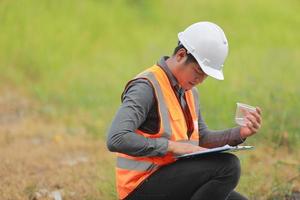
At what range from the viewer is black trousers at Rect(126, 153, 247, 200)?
4.04 metres

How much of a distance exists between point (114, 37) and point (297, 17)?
13.4ft

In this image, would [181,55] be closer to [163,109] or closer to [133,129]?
[163,109]

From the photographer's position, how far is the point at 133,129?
391 cm

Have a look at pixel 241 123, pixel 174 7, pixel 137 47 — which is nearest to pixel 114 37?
pixel 137 47

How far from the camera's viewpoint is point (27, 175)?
6.46 meters

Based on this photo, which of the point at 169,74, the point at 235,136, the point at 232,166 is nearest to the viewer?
the point at 232,166

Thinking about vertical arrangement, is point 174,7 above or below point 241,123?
below

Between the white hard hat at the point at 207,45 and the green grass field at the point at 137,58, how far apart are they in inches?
64.2

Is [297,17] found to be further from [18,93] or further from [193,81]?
[193,81]

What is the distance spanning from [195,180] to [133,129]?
459 millimetres

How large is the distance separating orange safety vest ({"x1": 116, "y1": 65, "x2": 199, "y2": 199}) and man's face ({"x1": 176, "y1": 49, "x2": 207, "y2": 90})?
0.08 m

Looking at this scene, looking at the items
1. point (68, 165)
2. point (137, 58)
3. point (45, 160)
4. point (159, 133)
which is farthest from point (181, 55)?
point (137, 58)

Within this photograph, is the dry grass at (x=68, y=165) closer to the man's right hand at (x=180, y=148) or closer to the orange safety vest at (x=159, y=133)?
the orange safety vest at (x=159, y=133)

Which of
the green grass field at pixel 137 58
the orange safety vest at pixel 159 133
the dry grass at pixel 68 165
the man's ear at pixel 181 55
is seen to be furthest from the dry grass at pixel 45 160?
the man's ear at pixel 181 55
